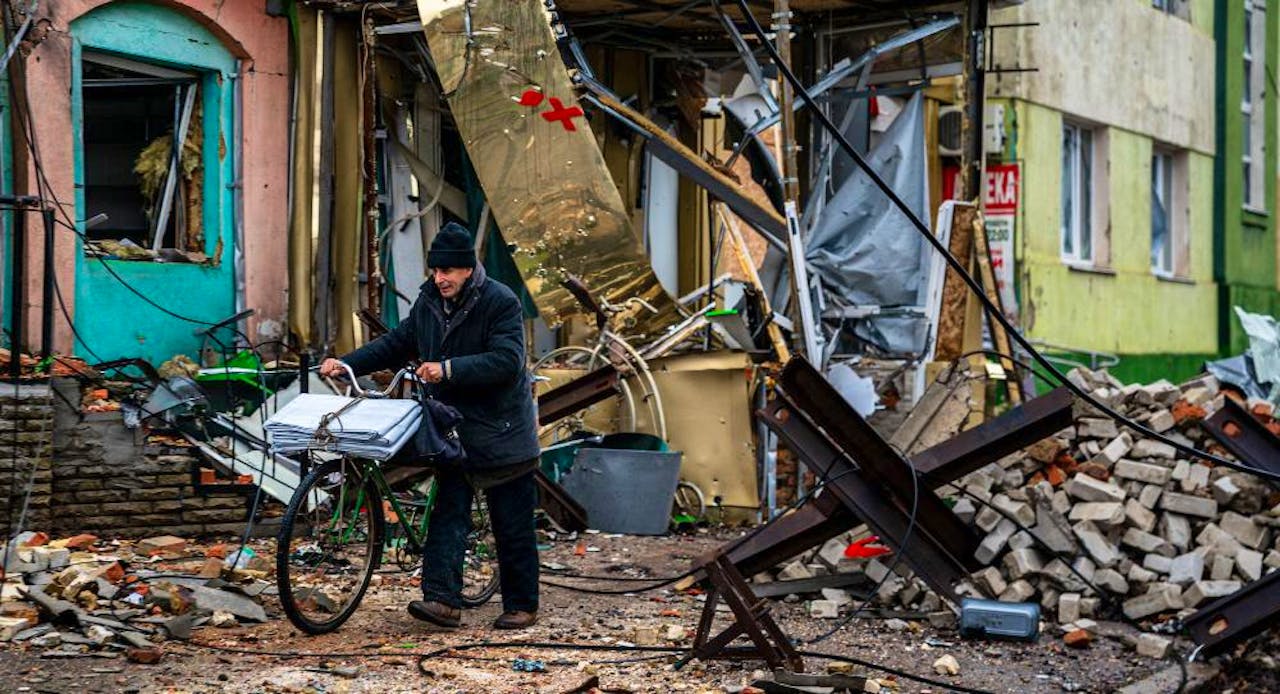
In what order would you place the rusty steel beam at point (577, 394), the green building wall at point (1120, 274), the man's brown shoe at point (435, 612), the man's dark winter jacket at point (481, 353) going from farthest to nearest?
the green building wall at point (1120, 274) < the rusty steel beam at point (577, 394) < the man's dark winter jacket at point (481, 353) < the man's brown shoe at point (435, 612)

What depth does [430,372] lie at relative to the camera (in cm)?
731

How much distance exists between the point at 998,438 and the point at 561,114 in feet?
16.0

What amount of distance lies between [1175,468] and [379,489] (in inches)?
191

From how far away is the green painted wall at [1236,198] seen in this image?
21766 millimetres

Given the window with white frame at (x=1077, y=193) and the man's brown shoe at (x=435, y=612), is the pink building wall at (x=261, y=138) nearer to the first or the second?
the man's brown shoe at (x=435, y=612)

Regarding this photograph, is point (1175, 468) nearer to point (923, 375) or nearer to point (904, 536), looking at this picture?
point (904, 536)

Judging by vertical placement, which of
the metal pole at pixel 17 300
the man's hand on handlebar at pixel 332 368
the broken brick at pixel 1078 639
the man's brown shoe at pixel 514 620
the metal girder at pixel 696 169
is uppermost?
the metal girder at pixel 696 169

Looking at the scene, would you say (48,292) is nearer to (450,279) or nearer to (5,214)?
(5,214)

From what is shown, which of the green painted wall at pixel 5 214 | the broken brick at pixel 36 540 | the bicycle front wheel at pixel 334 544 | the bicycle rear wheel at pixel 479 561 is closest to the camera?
the bicycle front wheel at pixel 334 544

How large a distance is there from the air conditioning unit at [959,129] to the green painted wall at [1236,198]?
22.6ft

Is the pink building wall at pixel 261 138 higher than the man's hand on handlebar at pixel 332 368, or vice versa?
the pink building wall at pixel 261 138

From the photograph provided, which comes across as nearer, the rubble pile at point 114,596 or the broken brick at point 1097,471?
the rubble pile at point 114,596

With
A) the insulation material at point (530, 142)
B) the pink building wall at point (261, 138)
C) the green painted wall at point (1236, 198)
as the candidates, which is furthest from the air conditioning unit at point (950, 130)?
the pink building wall at point (261, 138)

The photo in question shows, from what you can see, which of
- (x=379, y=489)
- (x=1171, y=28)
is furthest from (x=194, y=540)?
(x=1171, y=28)
